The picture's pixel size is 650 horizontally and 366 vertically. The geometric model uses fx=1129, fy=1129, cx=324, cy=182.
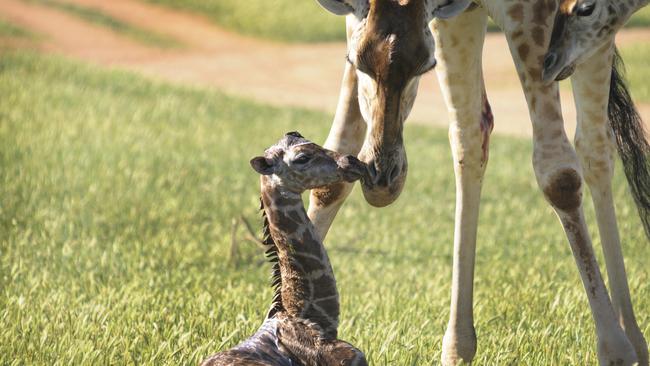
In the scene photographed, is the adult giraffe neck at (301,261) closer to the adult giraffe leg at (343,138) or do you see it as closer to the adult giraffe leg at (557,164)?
the adult giraffe leg at (343,138)

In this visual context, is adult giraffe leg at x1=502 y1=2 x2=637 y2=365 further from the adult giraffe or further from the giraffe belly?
the giraffe belly

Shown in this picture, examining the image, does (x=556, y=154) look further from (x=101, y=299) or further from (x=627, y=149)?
(x=101, y=299)

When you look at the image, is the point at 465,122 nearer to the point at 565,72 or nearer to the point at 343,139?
the point at 343,139

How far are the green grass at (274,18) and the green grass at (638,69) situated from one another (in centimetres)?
684

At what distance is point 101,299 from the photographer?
6.07 meters

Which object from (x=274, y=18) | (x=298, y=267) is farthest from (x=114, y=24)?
(x=298, y=267)

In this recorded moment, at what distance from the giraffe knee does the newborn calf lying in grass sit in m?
1.24

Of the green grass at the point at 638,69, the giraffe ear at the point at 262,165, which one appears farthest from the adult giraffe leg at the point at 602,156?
the green grass at the point at 638,69

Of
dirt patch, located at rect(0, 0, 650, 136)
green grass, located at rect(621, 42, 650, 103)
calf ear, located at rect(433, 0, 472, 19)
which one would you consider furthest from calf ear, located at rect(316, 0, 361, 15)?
green grass, located at rect(621, 42, 650, 103)

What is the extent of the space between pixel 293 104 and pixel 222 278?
11124mm

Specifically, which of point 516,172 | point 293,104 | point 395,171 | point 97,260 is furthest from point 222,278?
point 293,104

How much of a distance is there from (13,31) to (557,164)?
792 inches

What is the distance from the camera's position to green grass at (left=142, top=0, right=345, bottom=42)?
2569 cm

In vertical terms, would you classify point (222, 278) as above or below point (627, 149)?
below
